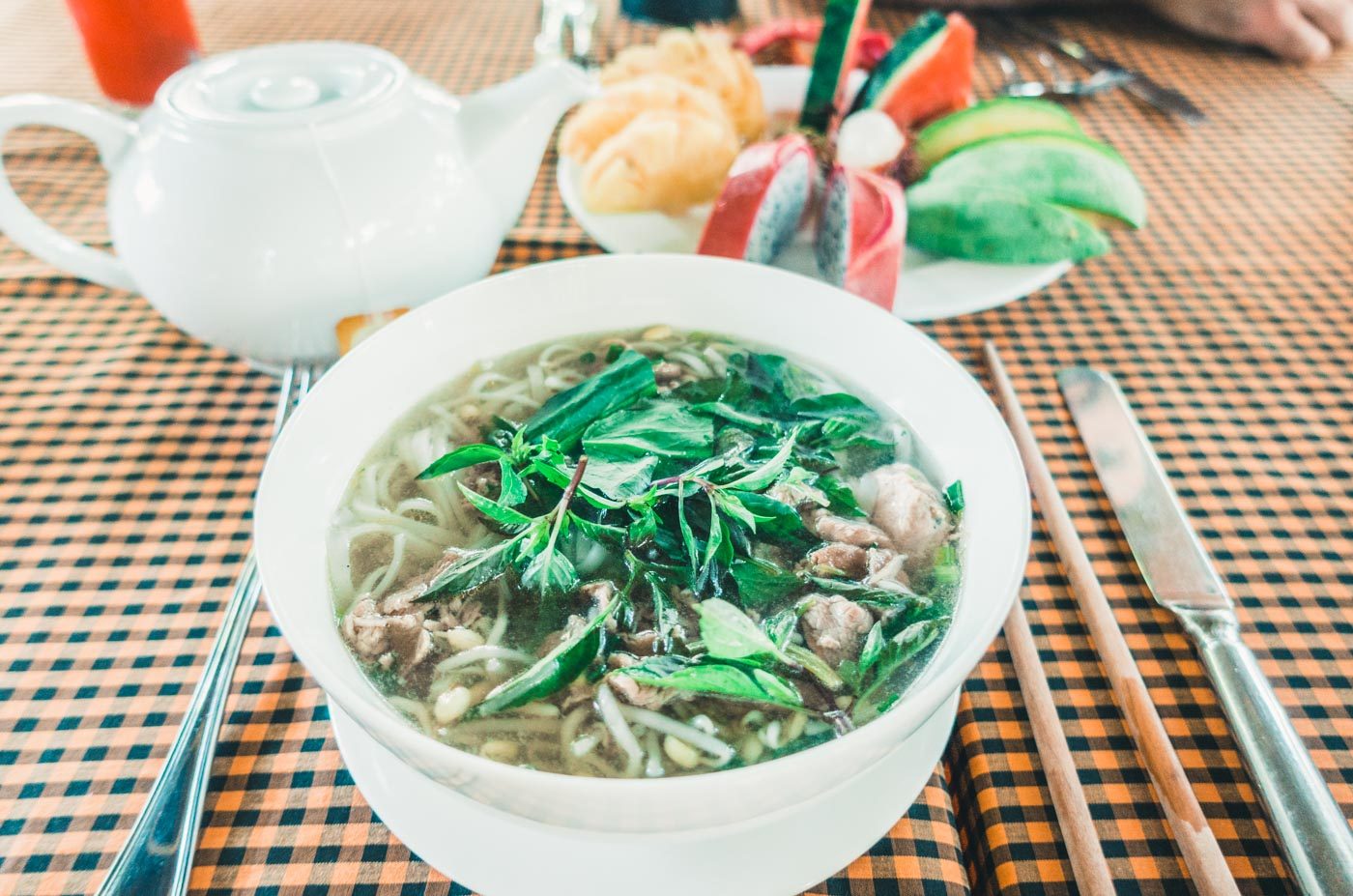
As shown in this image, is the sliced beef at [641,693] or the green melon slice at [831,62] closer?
the sliced beef at [641,693]

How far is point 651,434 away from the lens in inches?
33.1

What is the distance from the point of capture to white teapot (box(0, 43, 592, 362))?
3.11 feet

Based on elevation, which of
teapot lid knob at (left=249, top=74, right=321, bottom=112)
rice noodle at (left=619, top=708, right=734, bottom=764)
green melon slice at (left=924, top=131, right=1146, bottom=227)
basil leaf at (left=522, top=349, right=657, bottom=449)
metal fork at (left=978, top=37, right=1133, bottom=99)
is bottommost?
rice noodle at (left=619, top=708, right=734, bottom=764)


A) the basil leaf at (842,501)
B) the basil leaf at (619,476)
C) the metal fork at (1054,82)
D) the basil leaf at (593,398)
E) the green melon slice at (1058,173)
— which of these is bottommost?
the basil leaf at (842,501)

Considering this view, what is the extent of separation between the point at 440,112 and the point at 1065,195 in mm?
886

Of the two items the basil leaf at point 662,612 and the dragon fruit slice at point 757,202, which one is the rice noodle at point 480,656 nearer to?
the basil leaf at point 662,612

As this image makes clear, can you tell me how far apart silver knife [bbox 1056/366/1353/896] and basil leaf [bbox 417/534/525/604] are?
639mm

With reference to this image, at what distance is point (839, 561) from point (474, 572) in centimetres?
33

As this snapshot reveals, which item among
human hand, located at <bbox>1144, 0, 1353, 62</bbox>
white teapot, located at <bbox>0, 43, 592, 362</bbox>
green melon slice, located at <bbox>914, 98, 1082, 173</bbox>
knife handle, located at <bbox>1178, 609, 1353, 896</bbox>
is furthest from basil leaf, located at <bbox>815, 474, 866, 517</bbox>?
human hand, located at <bbox>1144, 0, 1353, 62</bbox>

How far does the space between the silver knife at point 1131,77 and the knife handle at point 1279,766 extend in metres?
1.39

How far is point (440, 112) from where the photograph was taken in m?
1.08

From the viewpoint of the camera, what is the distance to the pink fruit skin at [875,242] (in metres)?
1.11

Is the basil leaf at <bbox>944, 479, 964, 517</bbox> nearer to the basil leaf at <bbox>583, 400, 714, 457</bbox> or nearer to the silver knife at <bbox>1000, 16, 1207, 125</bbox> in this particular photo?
the basil leaf at <bbox>583, 400, 714, 457</bbox>

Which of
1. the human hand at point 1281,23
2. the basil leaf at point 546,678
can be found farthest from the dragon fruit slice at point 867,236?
the human hand at point 1281,23
